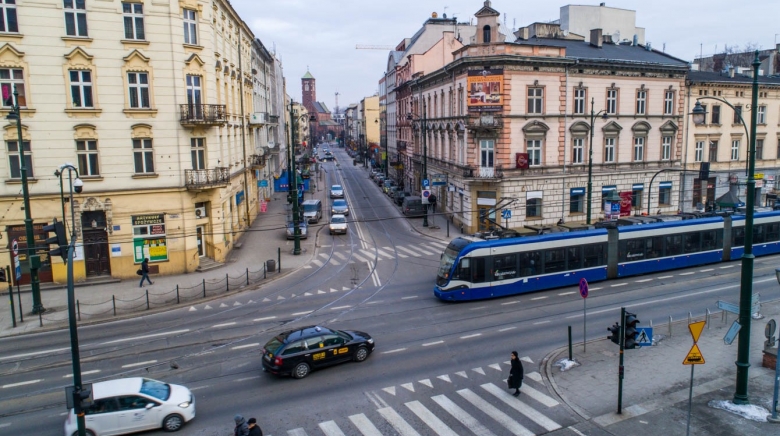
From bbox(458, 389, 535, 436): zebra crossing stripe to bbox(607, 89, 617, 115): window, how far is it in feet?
110

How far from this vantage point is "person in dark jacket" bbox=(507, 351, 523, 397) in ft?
51.7

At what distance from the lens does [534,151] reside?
4134 cm

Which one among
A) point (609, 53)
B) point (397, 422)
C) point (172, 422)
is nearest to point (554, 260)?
point (397, 422)

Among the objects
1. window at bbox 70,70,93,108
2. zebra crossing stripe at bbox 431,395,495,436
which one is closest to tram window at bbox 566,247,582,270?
zebra crossing stripe at bbox 431,395,495,436

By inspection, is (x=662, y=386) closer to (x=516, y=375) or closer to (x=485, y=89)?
(x=516, y=375)

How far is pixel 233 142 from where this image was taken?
41188mm

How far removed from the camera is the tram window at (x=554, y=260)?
26.4 m

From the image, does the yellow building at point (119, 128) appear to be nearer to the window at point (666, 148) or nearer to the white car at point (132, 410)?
the white car at point (132, 410)

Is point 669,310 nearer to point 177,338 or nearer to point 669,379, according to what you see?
point 669,379

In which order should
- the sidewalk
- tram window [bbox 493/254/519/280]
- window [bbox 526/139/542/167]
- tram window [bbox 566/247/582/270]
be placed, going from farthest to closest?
window [bbox 526/139/542/167]
tram window [bbox 566/247/582/270]
tram window [bbox 493/254/519/280]
the sidewalk

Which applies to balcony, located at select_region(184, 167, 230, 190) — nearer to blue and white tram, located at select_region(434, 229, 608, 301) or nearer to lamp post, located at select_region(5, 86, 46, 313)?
lamp post, located at select_region(5, 86, 46, 313)

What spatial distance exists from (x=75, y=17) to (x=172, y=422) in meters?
24.4

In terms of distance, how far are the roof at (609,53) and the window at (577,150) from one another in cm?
628

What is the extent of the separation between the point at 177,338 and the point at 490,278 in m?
13.7
